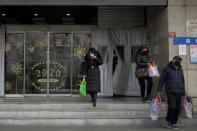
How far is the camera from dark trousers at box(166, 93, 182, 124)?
38.1 ft

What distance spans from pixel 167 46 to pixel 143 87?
1.46 m

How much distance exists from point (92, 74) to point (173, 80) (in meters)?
2.50

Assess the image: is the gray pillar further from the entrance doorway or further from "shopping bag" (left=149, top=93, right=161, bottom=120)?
"shopping bag" (left=149, top=93, right=161, bottom=120)

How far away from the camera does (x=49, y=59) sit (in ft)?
55.5

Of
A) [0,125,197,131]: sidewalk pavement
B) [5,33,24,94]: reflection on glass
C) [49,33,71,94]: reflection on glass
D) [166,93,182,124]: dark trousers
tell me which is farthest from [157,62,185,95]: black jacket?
[5,33,24,94]: reflection on glass

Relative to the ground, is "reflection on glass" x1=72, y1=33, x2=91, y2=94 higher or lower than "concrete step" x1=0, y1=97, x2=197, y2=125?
higher

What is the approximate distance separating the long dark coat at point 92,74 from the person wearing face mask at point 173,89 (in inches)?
80.4

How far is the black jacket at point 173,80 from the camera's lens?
11648 mm

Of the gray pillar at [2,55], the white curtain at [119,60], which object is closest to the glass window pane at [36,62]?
the gray pillar at [2,55]

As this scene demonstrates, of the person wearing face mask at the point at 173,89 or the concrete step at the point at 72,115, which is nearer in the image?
the person wearing face mask at the point at 173,89

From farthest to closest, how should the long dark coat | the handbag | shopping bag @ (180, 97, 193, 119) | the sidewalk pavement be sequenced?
1. the handbag
2. the long dark coat
3. shopping bag @ (180, 97, 193, 119)
4. the sidewalk pavement

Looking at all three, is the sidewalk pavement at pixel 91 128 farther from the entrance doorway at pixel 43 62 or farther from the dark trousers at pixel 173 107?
the entrance doorway at pixel 43 62

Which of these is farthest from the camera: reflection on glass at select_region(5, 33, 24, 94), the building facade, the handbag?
reflection on glass at select_region(5, 33, 24, 94)

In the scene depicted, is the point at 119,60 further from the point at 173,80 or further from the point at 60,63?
the point at 173,80
